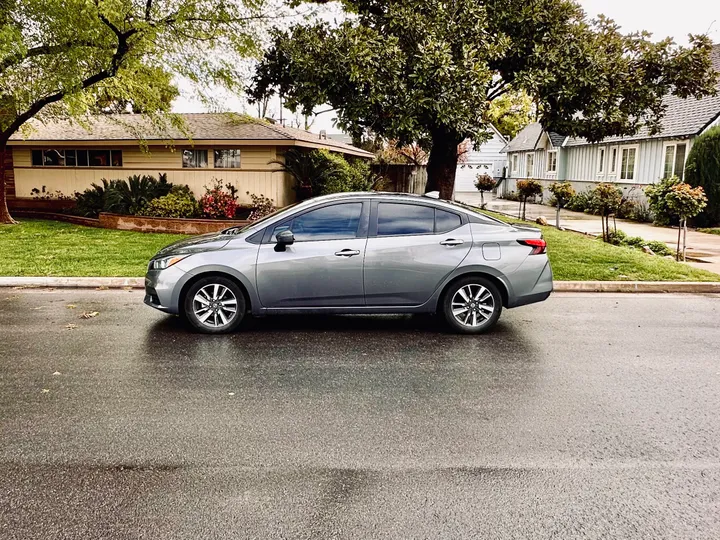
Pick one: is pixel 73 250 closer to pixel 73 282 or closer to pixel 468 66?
pixel 73 282

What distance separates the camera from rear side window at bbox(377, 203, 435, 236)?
7262 mm

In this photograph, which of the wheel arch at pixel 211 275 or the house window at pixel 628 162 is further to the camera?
the house window at pixel 628 162

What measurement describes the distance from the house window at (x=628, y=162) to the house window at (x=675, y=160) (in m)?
2.36

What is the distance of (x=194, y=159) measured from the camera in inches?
810

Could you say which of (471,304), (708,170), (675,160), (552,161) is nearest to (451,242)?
(471,304)

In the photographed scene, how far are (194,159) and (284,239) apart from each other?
1476 cm

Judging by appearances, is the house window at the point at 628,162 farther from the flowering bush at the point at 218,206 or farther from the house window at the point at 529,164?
the flowering bush at the point at 218,206

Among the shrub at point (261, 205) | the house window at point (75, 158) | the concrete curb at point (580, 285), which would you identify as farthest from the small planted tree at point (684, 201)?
the house window at point (75, 158)

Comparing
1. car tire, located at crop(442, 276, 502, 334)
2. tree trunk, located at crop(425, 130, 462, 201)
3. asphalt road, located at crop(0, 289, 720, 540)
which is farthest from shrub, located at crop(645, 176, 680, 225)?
car tire, located at crop(442, 276, 502, 334)

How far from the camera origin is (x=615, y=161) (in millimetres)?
26766

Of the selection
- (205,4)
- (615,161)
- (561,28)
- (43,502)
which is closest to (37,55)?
(205,4)

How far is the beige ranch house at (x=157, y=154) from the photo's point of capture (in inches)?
779

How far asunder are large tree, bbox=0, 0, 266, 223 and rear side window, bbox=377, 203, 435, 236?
9.98m

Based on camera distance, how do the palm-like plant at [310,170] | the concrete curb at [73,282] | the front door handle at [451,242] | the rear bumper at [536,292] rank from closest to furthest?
1. the front door handle at [451,242]
2. the rear bumper at [536,292]
3. the concrete curb at [73,282]
4. the palm-like plant at [310,170]
